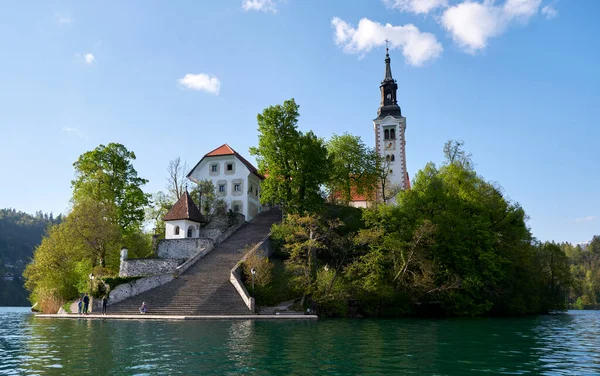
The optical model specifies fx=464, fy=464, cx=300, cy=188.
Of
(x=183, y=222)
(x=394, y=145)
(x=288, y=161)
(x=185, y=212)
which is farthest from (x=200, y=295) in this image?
(x=394, y=145)

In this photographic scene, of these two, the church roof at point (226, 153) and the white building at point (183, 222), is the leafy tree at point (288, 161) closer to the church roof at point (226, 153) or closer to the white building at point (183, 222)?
the white building at point (183, 222)

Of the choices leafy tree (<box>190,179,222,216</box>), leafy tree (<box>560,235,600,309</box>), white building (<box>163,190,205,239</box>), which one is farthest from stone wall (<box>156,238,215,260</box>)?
leafy tree (<box>560,235,600,309</box>)

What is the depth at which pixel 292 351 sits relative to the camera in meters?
16.1

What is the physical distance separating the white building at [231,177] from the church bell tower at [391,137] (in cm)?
1838

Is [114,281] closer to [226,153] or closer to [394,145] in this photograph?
[226,153]

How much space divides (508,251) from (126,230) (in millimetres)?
37191

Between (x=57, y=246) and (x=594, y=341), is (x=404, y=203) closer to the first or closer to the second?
(x=594, y=341)

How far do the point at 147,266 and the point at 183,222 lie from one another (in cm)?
621

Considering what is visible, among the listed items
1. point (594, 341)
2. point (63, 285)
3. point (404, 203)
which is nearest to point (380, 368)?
point (594, 341)

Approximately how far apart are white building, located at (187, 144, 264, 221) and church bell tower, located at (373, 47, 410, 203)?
18.4 meters

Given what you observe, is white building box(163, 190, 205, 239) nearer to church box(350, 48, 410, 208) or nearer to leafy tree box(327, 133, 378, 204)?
leafy tree box(327, 133, 378, 204)

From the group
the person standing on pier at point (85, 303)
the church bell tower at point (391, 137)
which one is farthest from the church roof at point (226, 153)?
the person standing on pier at point (85, 303)

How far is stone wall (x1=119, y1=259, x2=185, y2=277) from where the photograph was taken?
38969 millimetres

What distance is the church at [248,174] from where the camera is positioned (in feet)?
147
